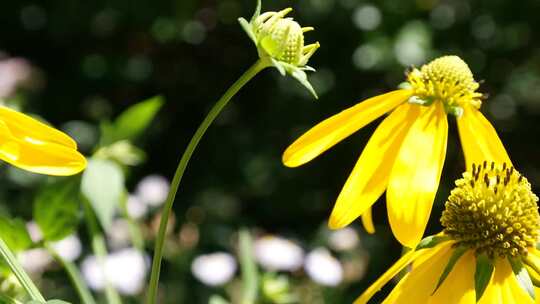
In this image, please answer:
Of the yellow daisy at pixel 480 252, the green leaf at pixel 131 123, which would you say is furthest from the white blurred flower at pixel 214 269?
the yellow daisy at pixel 480 252

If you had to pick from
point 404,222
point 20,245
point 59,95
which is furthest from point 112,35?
point 404,222

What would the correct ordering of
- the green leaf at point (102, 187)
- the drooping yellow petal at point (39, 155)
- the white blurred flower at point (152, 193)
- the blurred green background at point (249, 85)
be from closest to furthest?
the drooping yellow petal at point (39, 155)
the green leaf at point (102, 187)
the white blurred flower at point (152, 193)
the blurred green background at point (249, 85)

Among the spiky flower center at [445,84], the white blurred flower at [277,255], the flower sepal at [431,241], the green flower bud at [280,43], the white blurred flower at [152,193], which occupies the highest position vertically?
the green flower bud at [280,43]

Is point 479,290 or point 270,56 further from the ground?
point 270,56

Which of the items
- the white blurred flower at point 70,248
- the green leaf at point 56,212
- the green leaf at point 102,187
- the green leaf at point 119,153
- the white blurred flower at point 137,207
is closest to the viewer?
the green leaf at point 56,212

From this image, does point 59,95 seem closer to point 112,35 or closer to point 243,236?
point 112,35

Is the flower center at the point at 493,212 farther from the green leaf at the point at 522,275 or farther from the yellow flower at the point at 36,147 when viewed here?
the yellow flower at the point at 36,147
